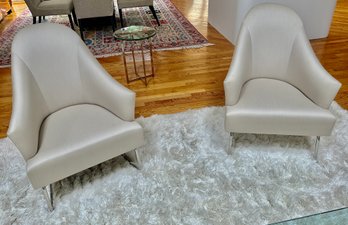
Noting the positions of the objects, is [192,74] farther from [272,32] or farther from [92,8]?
[92,8]

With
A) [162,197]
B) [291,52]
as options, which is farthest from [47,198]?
[291,52]

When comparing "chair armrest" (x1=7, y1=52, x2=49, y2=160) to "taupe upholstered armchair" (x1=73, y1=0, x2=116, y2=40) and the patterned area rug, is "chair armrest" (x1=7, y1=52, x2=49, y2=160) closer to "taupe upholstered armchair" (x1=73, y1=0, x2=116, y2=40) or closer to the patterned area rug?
the patterned area rug

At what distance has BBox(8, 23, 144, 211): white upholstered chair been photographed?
1490 millimetres

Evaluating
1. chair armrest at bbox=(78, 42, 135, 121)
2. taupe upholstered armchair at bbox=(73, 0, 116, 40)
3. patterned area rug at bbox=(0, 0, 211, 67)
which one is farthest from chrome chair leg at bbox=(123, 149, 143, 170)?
taupe upholstered armchair at bbox=(73, 0, 116, 40)

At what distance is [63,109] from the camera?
1842mm

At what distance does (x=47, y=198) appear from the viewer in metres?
1.58

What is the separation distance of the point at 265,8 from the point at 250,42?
0.24 metres

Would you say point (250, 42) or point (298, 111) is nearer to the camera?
point (298, 111)

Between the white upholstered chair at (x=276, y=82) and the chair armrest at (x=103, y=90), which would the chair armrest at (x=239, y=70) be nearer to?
the white upholstered chair at (x=276, y=82)

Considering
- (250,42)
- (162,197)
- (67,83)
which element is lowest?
(162,197)

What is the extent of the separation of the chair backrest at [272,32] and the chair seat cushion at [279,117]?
34 cm

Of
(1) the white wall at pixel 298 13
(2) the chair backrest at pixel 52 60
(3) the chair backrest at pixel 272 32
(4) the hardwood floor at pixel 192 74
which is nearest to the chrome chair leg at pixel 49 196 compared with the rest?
(2) the chair backrest at pixel 52 60

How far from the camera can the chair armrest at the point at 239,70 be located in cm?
177

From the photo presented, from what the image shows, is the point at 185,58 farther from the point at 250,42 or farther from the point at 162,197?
the point at 162,197
